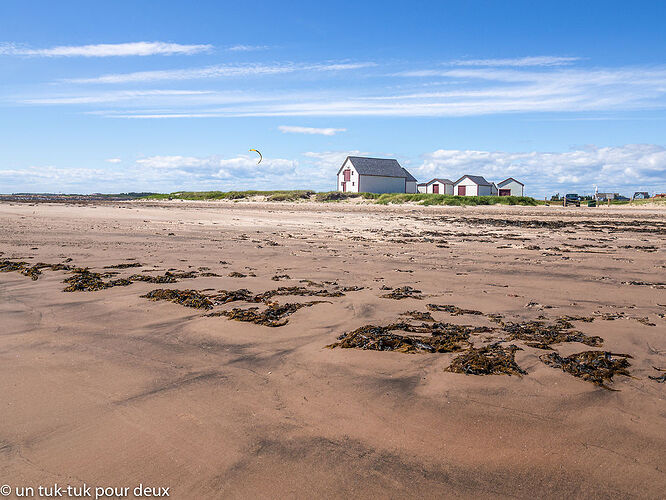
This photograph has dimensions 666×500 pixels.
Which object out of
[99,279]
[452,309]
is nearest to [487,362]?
[452,309]

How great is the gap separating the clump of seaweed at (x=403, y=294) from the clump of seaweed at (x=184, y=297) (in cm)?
226

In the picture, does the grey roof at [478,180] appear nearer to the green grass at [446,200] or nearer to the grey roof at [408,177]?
the grey roof at [408,177]

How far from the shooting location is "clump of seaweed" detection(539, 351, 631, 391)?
3.79 metres

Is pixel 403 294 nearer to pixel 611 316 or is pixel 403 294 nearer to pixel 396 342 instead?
pixel 396 342

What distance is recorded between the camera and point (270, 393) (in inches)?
140

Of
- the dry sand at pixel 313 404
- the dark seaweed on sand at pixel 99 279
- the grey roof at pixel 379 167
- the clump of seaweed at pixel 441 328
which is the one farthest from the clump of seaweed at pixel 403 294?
the grey roof at pixel 379 167

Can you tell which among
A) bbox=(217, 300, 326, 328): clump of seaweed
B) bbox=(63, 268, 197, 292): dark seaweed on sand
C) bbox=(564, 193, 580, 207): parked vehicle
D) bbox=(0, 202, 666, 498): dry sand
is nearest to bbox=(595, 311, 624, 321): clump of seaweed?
bbox=(0, 202, 666, 498): dry sand

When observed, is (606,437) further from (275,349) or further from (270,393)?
(275,349)

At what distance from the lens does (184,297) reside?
626cm

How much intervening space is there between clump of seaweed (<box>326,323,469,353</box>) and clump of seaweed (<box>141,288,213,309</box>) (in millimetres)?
2035

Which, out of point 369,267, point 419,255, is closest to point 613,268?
point 419,255

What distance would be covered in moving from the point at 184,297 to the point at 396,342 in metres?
3.00

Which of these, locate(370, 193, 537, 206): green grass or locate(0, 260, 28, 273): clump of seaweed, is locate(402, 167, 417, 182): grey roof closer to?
locate(370, 193, 537, 206): green grass

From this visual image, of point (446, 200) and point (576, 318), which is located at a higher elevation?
point (446, 200)
